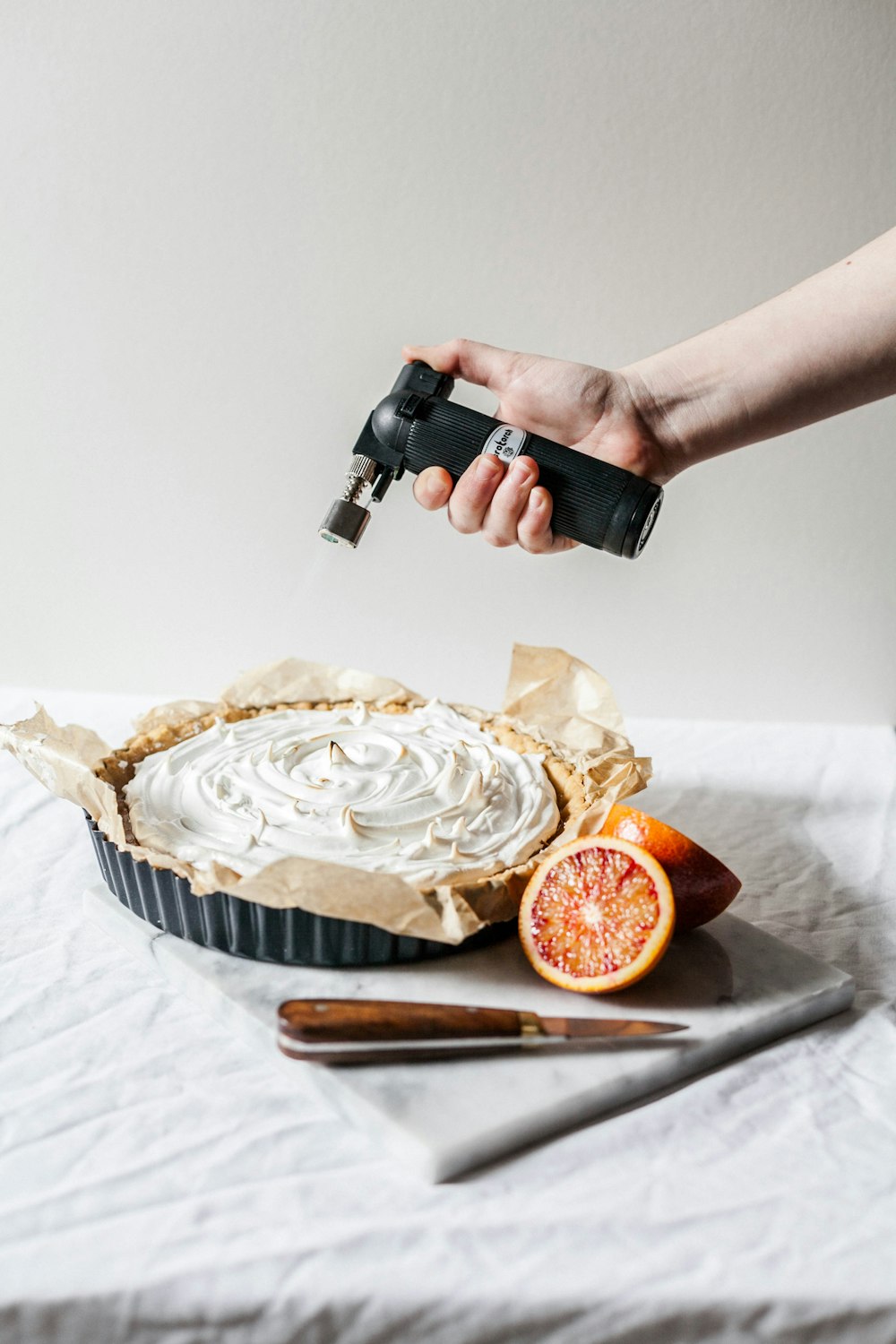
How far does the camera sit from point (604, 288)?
8.26 feet

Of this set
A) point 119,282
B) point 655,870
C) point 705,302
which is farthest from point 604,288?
point 655,870

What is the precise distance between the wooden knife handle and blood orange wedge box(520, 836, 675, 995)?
0.14m

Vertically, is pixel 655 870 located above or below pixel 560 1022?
above

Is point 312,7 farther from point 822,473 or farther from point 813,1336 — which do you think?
point 813,1336

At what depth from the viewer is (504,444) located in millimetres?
1811

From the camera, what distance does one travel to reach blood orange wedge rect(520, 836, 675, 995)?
4.44ft

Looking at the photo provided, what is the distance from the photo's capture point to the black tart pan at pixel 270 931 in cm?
142

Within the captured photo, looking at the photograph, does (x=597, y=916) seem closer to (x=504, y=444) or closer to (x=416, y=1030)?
(x=416, y=1030)

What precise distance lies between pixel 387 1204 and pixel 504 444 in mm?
1147

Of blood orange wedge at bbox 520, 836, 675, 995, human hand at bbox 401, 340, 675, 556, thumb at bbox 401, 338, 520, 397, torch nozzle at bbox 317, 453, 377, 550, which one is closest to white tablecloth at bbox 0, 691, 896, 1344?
blood orange wedge at bbox 520, 836, 675, 995

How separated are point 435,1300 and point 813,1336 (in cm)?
34

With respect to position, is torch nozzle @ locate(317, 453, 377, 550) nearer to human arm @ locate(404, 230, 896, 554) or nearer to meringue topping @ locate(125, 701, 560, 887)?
human arm @ locate(404, 230, 896, 554)

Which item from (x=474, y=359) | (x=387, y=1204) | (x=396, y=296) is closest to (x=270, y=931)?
(x=387, y=1204)

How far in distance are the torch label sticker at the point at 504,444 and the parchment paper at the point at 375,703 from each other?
1.41ft
